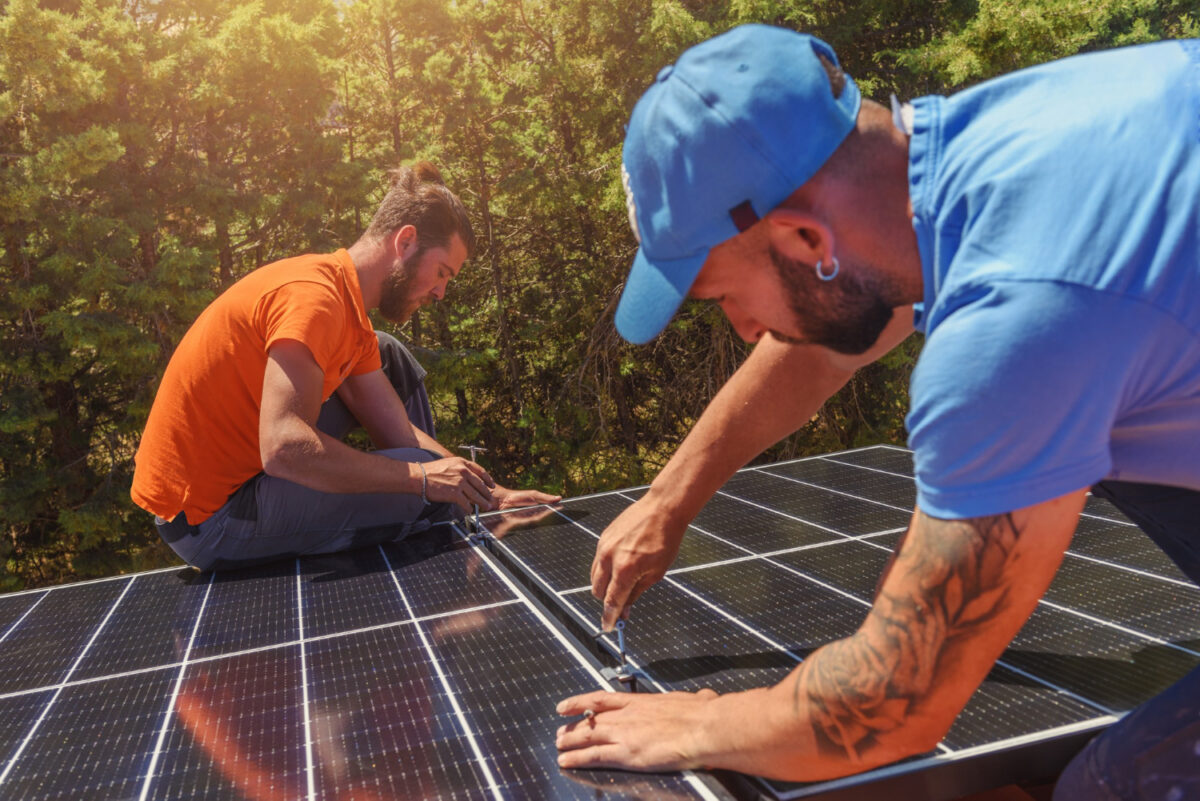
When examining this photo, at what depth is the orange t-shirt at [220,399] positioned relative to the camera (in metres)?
4.21

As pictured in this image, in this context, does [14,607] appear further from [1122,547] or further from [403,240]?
[1122,547]

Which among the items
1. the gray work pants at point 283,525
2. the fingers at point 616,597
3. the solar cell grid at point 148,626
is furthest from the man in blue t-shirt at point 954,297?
the gray work pants at point 283,525

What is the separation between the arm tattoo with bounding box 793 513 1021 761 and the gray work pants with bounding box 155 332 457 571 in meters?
3.01

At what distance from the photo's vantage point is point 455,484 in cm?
430

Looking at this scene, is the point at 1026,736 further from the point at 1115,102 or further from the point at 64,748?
the point at 64,748

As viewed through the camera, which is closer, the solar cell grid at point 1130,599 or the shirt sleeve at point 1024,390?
the shirt sleeve at point 1024,390

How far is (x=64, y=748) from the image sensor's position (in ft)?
8.05

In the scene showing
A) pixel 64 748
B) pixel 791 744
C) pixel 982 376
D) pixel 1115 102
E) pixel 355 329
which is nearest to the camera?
pixel 982 376

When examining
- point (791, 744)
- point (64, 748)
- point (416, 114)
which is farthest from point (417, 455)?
point (416, 114)

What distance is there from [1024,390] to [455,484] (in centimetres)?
325

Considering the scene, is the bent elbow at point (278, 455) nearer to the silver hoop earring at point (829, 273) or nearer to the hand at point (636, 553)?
the hand at point (636, 553)

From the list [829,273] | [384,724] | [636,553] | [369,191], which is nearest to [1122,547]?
[636,553]

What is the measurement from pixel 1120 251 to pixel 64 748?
2.66 metres

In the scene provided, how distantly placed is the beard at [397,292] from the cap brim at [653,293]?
315 centimetres
